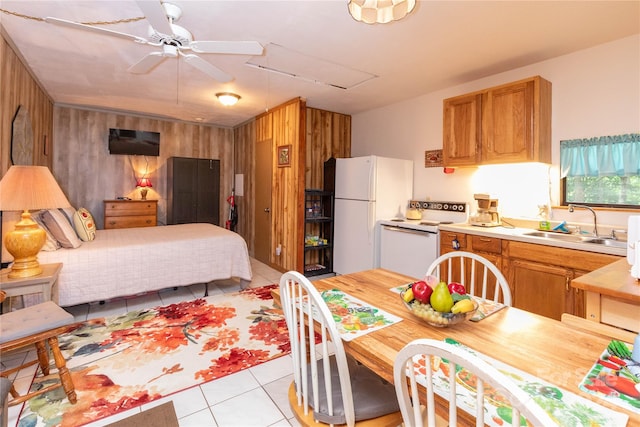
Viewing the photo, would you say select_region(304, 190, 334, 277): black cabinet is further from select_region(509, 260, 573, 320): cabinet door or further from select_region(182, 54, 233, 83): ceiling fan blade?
select_region(509, 260, 573, 320): cabinet door

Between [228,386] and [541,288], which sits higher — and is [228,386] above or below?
below

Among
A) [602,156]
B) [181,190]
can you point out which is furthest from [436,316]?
[181,190]

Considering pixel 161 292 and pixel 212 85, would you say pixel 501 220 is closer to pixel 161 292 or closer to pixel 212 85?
pixel 212 85

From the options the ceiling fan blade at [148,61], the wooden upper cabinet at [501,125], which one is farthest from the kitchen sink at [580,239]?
the ceiling fan blade at [148,61]

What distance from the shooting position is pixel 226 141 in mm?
6434

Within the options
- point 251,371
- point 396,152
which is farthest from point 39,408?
point 396,152

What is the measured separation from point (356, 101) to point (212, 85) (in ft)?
6.26

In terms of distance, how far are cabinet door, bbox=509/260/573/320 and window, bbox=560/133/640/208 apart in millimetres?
829

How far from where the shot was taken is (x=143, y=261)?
9.90 ft

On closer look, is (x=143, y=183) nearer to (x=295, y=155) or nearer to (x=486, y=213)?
(x=295, y=155)

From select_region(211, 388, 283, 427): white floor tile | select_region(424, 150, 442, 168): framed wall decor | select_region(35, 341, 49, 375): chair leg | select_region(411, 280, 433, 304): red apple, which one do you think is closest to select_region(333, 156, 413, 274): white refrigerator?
select_region(424, 150, 442, 168): framed wall decor

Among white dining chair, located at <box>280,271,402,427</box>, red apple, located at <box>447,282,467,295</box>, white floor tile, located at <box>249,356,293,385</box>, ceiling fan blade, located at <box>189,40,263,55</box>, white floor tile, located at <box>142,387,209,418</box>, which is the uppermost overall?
ceiling fan blade, located at <box>189,40,263,55</box>

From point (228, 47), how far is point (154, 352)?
7.62 ft

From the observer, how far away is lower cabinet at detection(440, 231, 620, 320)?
7.26 feet
